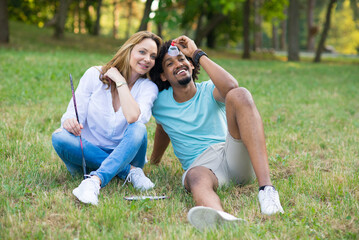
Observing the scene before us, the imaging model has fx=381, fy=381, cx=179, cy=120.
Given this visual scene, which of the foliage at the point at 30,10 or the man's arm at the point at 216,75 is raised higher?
the man's arm at the point at 216,75

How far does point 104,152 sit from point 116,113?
42cm

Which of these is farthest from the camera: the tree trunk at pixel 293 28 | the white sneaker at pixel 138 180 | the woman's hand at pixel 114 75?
the tree trunk at pixel 293 28

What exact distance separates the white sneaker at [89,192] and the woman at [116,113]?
31cm

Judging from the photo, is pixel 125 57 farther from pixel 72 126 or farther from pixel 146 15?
pixel 146 15

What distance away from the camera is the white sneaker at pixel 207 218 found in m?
2.80

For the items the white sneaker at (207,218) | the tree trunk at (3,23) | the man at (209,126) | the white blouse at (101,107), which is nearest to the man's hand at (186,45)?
the man at (209,126)

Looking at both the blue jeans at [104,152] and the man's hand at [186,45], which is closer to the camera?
the blue jeans at [104,152]

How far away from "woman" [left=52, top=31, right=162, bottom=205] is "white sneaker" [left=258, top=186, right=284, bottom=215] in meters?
1.14

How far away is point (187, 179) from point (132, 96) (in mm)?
1036

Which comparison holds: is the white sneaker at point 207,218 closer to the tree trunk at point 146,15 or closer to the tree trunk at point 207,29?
the tree trunk at point 146,15

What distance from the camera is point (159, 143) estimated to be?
4.53 m

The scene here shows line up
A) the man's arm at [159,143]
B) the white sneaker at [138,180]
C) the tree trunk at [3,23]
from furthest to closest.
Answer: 1. the tree trunk at [3,23]
2. the man's arm at [159,143]
3. the white sneaker at [138,180]

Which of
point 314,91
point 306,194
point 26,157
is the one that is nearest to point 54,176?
point 26,157

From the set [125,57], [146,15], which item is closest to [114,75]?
[125,57]
